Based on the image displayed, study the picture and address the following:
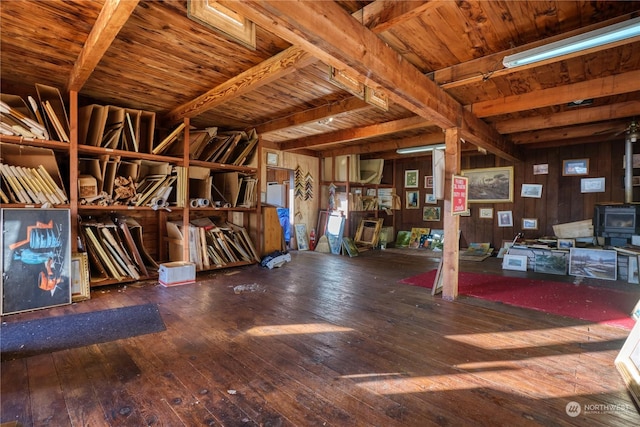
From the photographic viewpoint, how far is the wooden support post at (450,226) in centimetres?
362

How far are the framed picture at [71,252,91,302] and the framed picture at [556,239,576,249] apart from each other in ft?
22.8

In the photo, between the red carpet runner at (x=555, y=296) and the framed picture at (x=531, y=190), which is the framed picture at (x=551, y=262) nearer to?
the red carpet runner at (x=555, y=296)

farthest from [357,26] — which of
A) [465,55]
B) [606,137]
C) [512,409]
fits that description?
[606,137]

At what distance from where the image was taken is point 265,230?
5.72m

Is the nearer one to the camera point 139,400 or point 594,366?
point 139,400

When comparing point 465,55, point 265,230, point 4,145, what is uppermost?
point 465,55

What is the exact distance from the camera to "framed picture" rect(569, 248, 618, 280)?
4562 mm

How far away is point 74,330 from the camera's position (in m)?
2.57

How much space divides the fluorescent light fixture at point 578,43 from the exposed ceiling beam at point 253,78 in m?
1.68

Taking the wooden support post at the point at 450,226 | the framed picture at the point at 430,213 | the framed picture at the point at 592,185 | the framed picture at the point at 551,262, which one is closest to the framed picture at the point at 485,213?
the framed picture at the point at 430,213

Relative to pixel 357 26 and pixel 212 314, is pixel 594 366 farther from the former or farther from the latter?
pixel 212 314

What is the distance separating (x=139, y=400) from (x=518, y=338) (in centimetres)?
281

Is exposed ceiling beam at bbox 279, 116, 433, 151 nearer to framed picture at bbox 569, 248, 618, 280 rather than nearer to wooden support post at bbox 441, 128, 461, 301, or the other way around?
wooden support post at bbox 441, 128, 461, 301

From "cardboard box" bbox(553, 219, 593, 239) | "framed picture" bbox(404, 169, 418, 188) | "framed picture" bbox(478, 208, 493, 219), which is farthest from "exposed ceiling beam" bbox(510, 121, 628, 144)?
"framed picture" bbox(404, 169, 418, 188)
